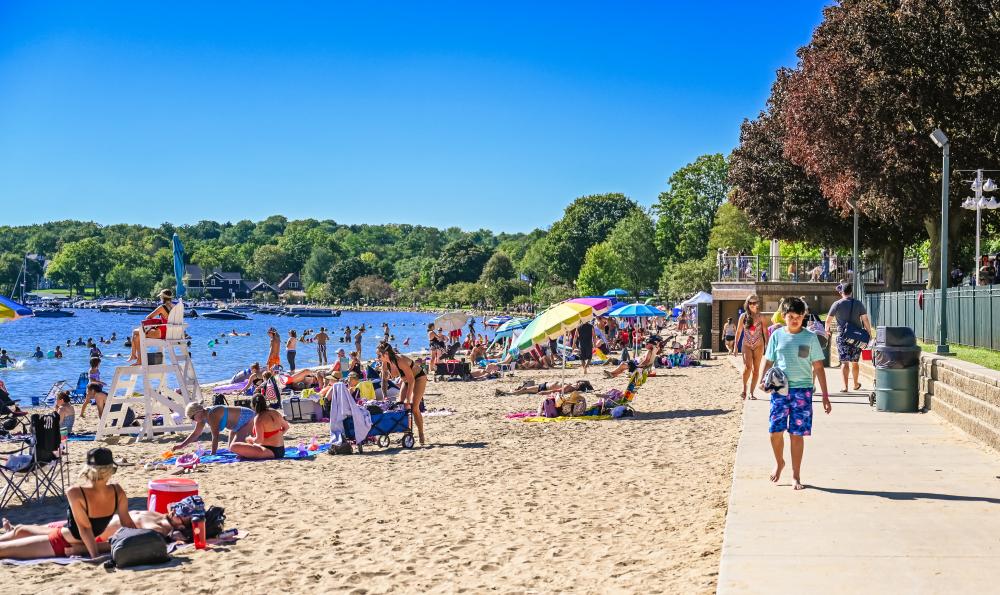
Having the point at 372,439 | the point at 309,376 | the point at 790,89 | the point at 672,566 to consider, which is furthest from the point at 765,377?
the point at 790,89

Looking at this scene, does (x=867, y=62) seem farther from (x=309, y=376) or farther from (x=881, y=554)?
→ (x=881, y=554)

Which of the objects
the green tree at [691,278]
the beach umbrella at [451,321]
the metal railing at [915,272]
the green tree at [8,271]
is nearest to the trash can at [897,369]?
the beach umbrella at [451,321]

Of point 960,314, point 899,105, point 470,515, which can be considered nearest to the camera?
point 470,515

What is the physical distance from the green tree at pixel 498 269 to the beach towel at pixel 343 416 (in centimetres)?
11840

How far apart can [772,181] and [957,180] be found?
33.9 ft

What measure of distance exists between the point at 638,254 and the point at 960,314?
6746 cm

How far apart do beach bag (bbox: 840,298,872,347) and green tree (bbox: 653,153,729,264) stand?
58.9 metres

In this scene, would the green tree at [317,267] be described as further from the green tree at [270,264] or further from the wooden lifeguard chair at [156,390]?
the wooden lifeguard chair at [156,390]

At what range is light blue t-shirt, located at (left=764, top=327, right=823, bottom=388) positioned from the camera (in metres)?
7.26

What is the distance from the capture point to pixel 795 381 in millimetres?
7262

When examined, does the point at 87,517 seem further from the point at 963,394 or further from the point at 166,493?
the point at 963,394

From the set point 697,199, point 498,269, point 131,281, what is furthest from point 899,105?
point 131,281

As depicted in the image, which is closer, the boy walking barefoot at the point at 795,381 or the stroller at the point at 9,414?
the boy walking barefoot at the point at 795,381

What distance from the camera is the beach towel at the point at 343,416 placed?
1244 centimetres
